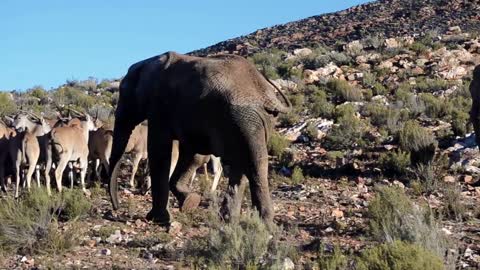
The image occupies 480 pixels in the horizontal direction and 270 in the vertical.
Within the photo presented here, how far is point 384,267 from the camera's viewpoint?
23.5 feet

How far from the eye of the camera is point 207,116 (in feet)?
32.8

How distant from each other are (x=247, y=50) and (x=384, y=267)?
38.9 metres

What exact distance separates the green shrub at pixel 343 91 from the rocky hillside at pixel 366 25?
13.2 m

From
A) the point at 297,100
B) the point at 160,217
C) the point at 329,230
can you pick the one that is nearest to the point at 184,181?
the point at 160,217

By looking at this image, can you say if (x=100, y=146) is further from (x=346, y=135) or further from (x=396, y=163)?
(x=346, y=135)

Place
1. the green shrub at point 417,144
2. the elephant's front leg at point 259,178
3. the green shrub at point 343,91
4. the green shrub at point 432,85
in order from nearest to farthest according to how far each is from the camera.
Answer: the elephant's front leg at point 259,178 → the green shrub at point 417,144 → the green shrub at point 343,91 → the green shrub at point 432,85

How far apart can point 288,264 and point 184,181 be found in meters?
3.92

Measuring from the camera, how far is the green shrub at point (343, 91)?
26.4 metres

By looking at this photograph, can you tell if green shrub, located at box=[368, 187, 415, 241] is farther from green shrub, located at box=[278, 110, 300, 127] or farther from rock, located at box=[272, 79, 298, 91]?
rock, located at box=[272, 79, 298, 91]

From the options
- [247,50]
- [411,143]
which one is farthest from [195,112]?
[247,50]

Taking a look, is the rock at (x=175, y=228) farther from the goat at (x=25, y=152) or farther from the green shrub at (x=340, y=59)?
the green shrub at (x=340, y=59)

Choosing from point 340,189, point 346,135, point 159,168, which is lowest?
point 340,189

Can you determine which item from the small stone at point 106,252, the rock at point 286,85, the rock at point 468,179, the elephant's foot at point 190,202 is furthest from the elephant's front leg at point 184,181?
the rock at point 286,85

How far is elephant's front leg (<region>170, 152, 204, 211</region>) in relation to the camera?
1167 centimetres
